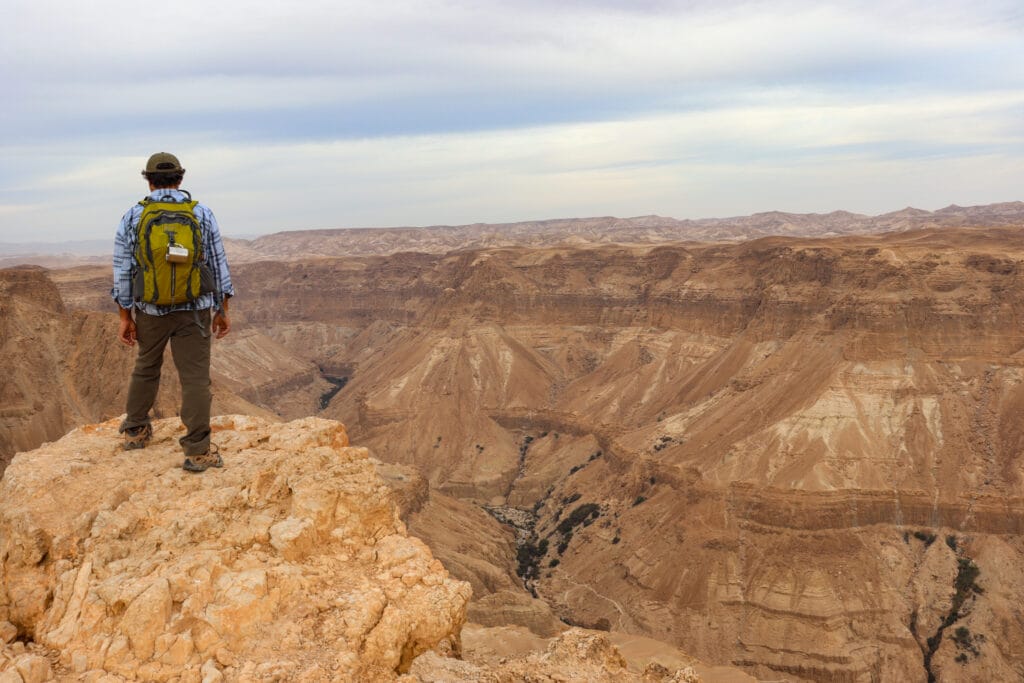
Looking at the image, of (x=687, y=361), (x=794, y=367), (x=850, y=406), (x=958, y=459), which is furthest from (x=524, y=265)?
(x=958, y=459)

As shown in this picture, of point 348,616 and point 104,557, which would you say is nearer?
point 348,616

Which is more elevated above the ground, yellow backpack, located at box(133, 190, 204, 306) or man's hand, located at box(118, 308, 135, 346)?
yellow backpack, located at box(133, 190, 204, 306)

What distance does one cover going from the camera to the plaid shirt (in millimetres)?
6750

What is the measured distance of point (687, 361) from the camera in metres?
76.8

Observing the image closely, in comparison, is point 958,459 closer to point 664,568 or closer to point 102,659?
point 664,568

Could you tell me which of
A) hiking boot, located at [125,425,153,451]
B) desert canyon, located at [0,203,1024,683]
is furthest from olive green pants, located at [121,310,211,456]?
hiking boot, located at [125,425,153,451]

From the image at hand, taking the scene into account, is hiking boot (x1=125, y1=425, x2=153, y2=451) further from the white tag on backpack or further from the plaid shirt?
the white tag on backpack

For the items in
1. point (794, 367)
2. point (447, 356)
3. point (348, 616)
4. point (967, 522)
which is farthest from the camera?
point (447, 356)

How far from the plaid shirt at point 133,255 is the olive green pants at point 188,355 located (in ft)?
0.33

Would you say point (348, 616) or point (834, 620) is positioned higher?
point (348, 616)

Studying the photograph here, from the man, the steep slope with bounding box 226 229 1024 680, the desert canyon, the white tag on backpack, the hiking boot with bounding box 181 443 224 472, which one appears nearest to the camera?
the desert canyon

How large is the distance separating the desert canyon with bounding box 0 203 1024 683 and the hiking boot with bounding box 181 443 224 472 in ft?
0.68

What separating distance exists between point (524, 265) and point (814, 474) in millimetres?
61813

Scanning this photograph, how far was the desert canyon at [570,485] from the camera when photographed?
5.59 meters
